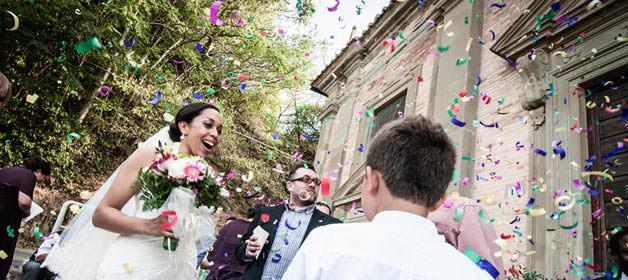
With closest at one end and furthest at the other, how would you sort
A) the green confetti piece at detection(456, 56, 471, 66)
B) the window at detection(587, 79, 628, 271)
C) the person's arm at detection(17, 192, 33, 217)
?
1. the person's arm at detection(17, 192, 33, 217)
2. the window at detection(587, 79, 628, 271)
3. the green confetti piece at detection(456, 56, 471, 66)

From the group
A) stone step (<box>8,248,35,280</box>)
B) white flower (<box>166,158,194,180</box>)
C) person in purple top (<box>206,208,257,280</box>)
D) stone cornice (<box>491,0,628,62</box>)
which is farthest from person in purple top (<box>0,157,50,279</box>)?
stone cornice (<box>491,0,628,62</box>)

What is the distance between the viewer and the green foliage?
7.57m

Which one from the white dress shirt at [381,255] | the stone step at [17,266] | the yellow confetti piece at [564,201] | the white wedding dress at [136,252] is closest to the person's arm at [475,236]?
the white dress shirt at [381,255]

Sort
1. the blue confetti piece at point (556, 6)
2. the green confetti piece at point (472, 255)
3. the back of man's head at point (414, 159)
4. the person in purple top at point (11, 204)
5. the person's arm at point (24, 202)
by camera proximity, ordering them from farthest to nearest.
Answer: the blue confetti piece at point (556, 6) → the person's arm at point (24, 202) → the person in purple top at point (11, 204) → the green confetti piece at point (472, 255) → the back of man's head at point (414, 159)

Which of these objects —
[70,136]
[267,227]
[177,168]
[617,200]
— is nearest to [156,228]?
[177,168]

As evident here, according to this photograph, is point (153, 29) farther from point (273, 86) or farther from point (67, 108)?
point (273, 86)

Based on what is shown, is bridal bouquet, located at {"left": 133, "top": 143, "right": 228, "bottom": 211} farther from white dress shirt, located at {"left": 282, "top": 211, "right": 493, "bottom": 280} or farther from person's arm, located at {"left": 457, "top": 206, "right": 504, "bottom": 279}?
person's arm, located at {"left": 457, "top": 206, "right": 504, "bottom": 279}

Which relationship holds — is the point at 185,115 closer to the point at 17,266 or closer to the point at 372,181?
the point at 372,181

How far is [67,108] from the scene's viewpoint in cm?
1138

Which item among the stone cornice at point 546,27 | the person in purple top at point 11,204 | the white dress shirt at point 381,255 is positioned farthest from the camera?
the stone cornice at point 546,27

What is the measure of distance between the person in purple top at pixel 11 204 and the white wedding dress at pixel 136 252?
1.65 metres

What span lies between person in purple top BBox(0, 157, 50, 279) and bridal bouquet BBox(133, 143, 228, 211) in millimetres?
2295

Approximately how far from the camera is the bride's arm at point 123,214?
1.96 meters

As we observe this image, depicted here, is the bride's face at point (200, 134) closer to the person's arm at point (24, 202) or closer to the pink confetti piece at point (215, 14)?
the person's arm at point (24, 202)
